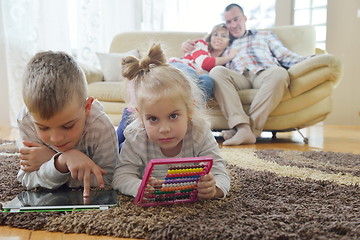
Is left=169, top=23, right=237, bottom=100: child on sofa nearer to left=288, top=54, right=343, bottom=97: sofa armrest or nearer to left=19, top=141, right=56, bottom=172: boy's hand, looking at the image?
left=288, top=54, right=343, bottom=97: sofa armrest

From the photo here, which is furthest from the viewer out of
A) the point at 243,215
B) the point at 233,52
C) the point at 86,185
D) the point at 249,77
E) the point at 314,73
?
the point at 233,52

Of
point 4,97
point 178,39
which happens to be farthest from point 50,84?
point 4,97

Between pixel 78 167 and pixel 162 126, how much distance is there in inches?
9.5

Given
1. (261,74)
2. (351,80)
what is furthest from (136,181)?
(351,80)

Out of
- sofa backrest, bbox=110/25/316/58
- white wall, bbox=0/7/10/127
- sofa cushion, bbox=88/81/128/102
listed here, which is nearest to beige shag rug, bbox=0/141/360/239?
sofa cushion, bbox=88/81/128/102

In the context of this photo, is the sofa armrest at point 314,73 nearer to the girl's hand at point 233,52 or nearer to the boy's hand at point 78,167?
the girl's hand at point 233,52

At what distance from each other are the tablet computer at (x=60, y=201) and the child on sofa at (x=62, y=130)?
0.09 ft

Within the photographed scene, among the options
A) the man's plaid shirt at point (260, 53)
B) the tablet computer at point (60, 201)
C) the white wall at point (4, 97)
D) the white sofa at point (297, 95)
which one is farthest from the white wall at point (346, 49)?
the tablet computer at point (60, 201)

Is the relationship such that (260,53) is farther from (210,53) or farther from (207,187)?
(207,187)

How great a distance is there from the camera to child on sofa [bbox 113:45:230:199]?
102cm

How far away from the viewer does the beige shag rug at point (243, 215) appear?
0.79m

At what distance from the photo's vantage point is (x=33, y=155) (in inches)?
42.9

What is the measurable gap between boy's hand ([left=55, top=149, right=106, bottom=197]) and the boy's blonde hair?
14 cm

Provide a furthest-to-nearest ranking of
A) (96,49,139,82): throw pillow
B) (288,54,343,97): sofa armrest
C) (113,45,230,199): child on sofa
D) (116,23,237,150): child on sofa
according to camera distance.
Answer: (96,49,139,82): throw pillow, (116,23,237,150): child on sofa, (288,54,343,97): sofa armrest, (113,45,230,199): child on sofa
